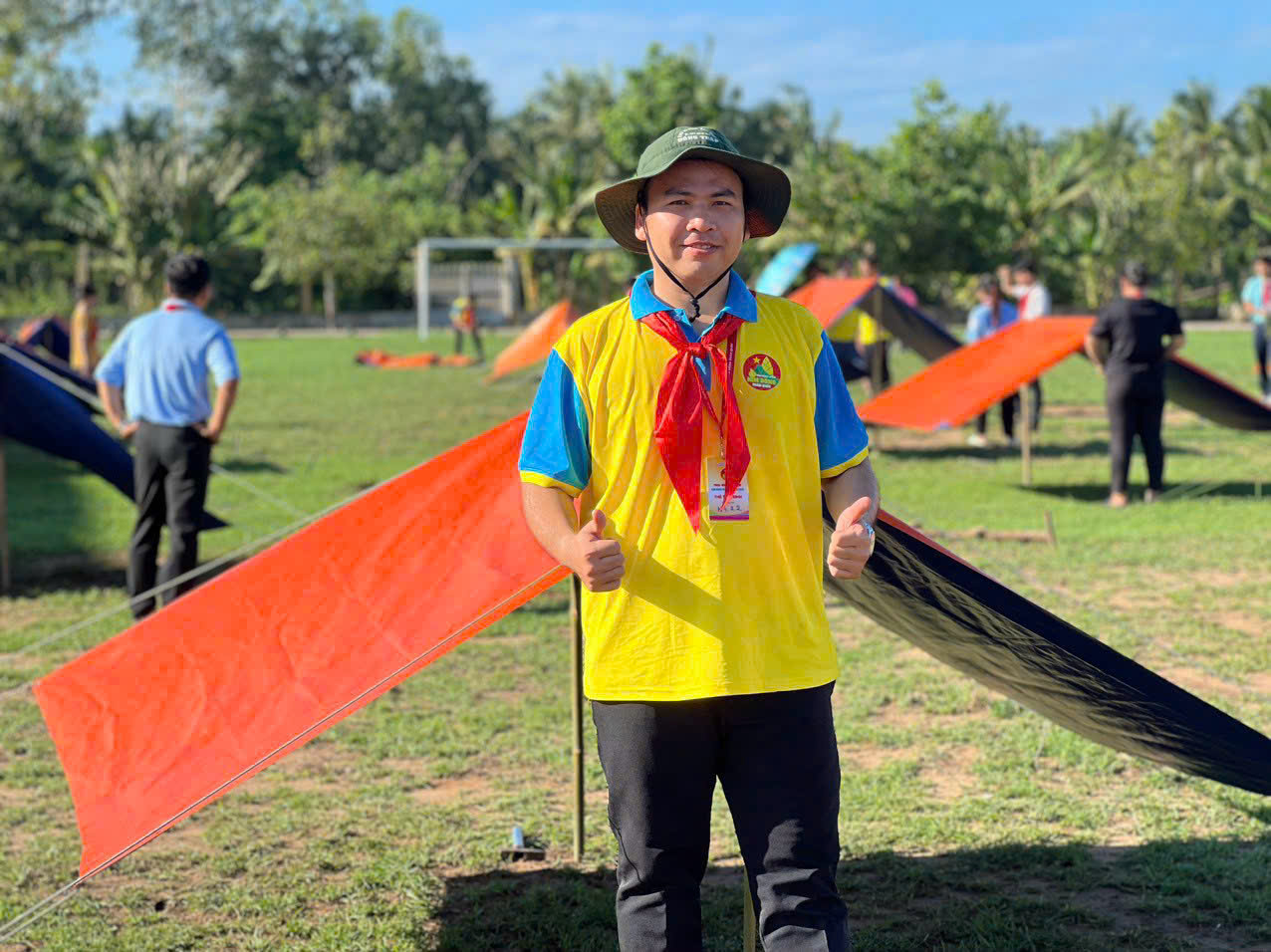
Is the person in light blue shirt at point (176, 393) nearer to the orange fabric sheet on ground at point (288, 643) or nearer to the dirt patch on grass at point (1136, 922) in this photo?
the orange fabric sheet on ground at point (288, 643)

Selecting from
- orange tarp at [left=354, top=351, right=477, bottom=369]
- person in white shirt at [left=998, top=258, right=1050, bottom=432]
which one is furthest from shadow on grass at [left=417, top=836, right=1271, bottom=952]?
orange tarp at [left=354, top=351, right=477, bottom=369]

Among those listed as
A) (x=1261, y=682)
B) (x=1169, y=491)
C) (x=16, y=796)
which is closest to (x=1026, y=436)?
(x=1169, y=491)

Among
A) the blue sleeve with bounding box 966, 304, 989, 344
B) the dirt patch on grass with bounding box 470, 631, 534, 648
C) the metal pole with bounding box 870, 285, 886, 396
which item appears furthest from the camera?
the metal pole with bounding box 870, 285, 886, 396

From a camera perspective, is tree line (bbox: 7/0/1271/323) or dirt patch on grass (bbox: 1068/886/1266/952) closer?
dirt patch on grass (bbox: 1068/886/1266/952)

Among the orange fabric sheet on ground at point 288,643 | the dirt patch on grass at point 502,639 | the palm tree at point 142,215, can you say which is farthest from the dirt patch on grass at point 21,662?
the palm tree at point 142,215

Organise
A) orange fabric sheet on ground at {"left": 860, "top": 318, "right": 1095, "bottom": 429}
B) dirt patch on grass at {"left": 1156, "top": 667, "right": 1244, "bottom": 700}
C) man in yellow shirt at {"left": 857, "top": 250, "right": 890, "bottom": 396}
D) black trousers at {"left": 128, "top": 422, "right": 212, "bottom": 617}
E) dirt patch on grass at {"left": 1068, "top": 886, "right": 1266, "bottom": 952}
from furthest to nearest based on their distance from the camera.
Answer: man in yellow shirt at {"left": 857, "top": 250, "right": 890, "bottom": 396}
orange fabric sheet on ground at {"left": 860, "top": 318, "right": 1095, "bottom": 429}
black trousers at {"left": 128, "top": 422, "right": 212, "bottom": 617}
dirt patch on grass at {"left": 1156, "top": 667, "right": 1244, "bottom": 700}
dirt patch on grass at {"left": 1068, "top": 886, "right": 1266, "bottom": 952}

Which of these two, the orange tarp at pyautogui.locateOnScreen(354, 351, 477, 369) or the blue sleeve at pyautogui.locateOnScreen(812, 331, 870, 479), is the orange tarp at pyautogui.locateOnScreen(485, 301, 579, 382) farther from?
the blue sleeve at pyautogui.locateOnScreen(812, 331, 870, 479)

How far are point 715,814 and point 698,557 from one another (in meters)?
2.70

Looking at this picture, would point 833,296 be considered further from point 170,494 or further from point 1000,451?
point 170,494

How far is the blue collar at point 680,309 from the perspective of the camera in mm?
2756

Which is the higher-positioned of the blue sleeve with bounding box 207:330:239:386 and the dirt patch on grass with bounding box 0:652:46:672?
the blue sleeve with bounding box 207:330:239:386

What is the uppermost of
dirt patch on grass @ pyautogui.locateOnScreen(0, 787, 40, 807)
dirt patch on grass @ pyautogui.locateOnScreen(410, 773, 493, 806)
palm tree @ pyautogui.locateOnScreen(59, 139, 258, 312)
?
palm tree @ pyautogui.locateOnScreen(59, 139, 258, 312)

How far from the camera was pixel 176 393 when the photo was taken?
283 inches

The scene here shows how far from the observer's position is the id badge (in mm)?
2660
